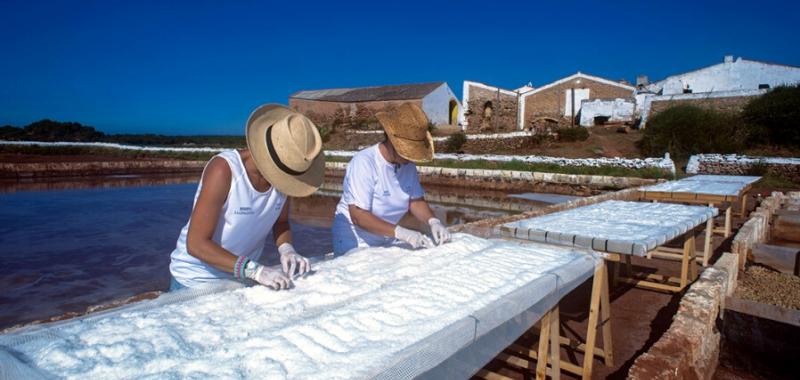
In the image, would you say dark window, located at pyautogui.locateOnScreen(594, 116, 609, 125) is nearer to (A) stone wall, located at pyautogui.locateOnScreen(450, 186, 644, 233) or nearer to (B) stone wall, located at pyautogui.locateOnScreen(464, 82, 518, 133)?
(B) stone wall, located at pyautogui.locateOnScreen(464, 82, 518, 133)

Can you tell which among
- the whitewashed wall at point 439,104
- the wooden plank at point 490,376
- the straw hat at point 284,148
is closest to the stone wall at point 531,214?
the wooden plank at point 490,376

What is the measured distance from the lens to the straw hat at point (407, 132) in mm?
2391

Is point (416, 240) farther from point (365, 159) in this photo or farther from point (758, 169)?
point (758, 169)

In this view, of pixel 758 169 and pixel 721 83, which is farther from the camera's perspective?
pixel 721 83

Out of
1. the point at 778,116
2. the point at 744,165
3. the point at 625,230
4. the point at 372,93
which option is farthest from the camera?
the point at 372,93

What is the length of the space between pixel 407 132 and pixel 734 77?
2337cm

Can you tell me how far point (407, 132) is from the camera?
7.95 ft

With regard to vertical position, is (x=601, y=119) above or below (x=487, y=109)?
below

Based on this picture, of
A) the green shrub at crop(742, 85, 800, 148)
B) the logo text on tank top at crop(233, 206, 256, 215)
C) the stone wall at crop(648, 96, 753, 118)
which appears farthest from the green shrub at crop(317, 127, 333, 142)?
the logo text on tank top at crop(233, 206, 256, 215)

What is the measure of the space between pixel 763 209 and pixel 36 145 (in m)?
26.6

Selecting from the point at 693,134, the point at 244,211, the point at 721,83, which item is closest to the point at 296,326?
the point at 244,211

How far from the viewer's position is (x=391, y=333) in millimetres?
1222

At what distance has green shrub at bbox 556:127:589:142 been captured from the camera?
17.6m

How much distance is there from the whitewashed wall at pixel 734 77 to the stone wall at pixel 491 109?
7.15m
